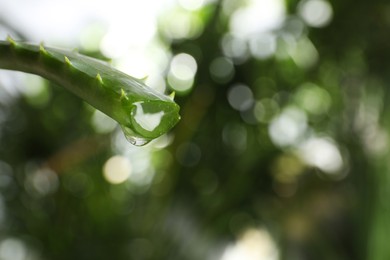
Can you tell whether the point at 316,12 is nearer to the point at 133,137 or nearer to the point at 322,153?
the point at 322,153

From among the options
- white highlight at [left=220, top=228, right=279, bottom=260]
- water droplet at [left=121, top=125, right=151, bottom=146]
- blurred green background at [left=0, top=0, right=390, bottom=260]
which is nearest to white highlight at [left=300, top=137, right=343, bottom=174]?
blurred green background at [left=0, top=0, right=390, bottom=260]

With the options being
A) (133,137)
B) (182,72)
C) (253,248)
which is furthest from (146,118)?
(253,248)

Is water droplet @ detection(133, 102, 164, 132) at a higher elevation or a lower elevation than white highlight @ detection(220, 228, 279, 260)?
lower

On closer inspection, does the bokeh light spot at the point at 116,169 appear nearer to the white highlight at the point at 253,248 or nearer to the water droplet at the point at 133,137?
the white highlight at the point at 253,248

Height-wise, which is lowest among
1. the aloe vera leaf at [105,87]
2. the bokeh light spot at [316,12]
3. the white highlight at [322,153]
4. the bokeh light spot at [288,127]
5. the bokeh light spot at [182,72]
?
the aloe vera leaf at [105,87]

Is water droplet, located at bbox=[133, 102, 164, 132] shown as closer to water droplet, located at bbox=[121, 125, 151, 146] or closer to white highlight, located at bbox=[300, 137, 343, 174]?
water droplet, located at bbox=[121, 125, 151, 146]

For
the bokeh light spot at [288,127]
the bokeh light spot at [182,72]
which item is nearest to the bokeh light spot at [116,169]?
the bokeh light spot at [182,72]
